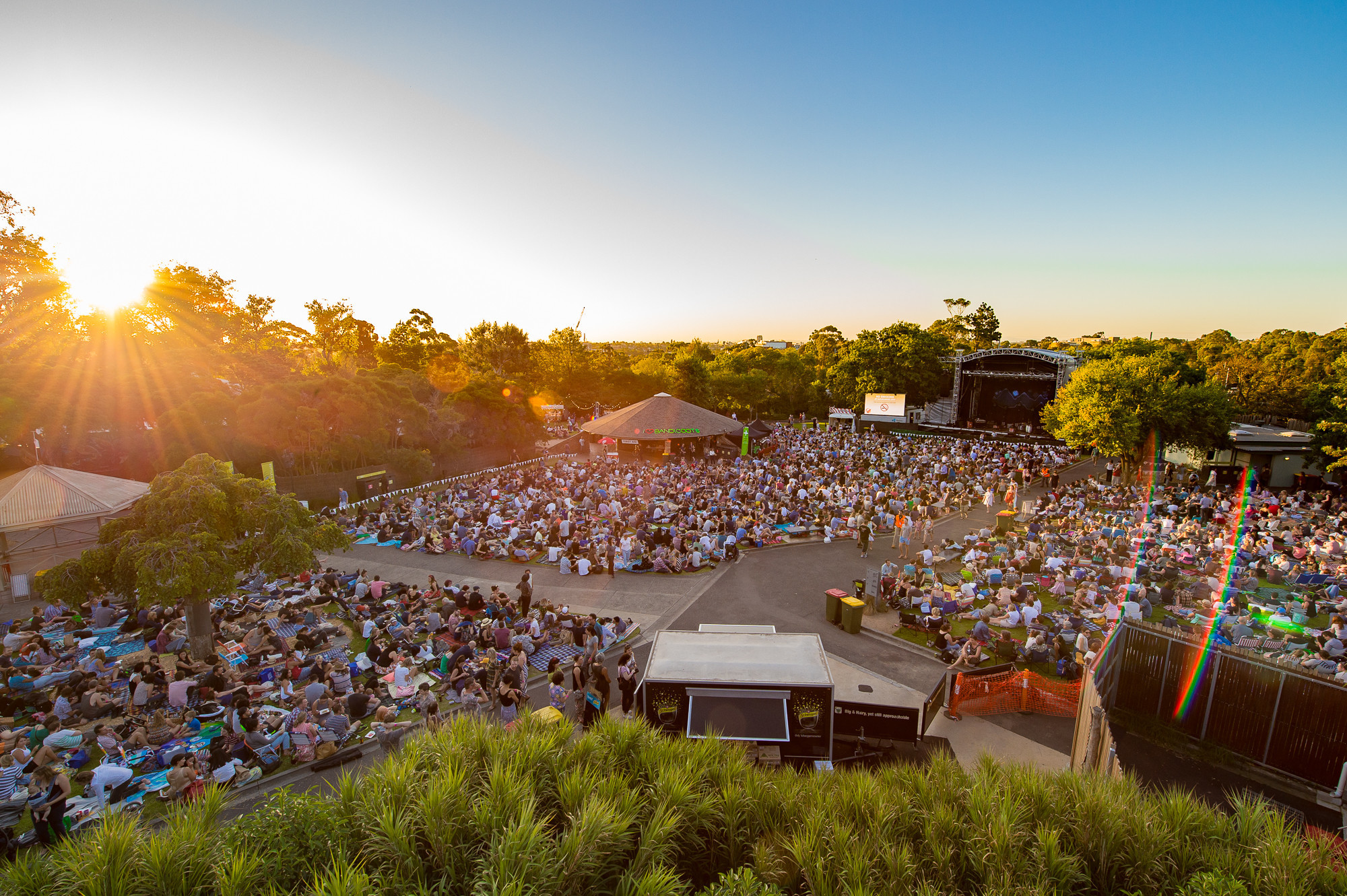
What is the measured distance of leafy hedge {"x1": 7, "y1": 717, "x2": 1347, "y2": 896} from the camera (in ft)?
11.7

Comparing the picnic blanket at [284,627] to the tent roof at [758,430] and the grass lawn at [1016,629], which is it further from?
the tent roof at [758,430]

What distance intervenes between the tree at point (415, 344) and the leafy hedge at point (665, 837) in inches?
1938

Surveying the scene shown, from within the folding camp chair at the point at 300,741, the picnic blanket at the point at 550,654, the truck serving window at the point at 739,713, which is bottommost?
the picnic blanket at the point at 550,654

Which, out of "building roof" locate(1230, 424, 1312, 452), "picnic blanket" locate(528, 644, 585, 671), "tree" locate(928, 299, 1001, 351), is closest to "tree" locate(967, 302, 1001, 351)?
"tree" locate(928, 299, 1001, 351)

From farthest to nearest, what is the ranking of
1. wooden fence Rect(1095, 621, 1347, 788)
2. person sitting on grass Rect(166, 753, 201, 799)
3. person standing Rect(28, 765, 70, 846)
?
wooden fence Rect(1095, 621, 1347, 788)
person sitting on grass Rect(166, 753, 201, 799)
person standing Rect(28, 765, 70, 846)

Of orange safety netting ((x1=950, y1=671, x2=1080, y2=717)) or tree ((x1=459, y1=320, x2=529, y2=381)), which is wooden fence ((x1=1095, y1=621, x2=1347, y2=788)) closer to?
orange safety netting ((x1=950, y1=671, x2=1080, y2=717))

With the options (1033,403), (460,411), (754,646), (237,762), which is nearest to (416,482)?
(460,411)

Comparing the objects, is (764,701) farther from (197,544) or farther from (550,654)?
(197,544)

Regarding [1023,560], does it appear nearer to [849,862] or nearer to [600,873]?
[849,862]

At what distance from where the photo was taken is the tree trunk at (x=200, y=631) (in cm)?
1051

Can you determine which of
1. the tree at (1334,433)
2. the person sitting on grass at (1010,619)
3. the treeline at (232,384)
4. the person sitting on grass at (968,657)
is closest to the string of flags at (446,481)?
the treeline at (232,384)

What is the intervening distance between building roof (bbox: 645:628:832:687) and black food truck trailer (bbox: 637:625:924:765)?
0.01m

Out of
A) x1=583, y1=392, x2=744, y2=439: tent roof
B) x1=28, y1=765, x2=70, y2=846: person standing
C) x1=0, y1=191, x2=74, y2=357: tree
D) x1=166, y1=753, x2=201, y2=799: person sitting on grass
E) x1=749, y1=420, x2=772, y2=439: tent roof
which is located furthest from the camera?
x1=749, y1=420, x2=772, y2=439: tent roof

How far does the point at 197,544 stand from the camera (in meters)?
9.65
